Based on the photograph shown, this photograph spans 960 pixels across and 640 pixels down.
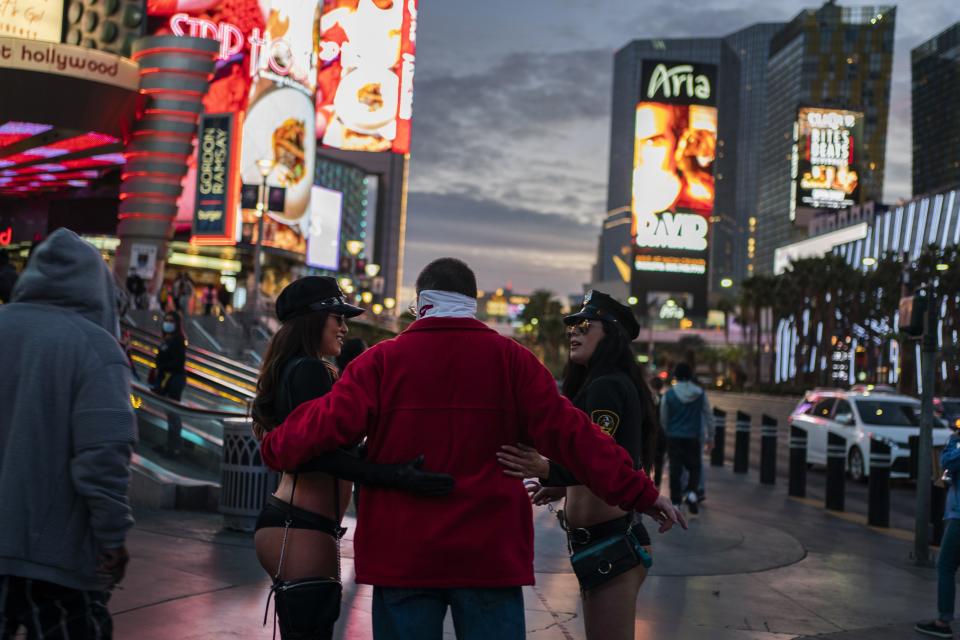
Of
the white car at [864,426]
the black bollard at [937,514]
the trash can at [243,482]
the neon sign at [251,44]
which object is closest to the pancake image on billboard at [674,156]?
the neon sign at [251,44]

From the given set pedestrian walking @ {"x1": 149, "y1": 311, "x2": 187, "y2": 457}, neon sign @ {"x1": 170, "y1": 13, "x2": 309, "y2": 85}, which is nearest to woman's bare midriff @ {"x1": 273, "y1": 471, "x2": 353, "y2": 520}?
pedestrian walking @ {"x1": 149, "y1": 311, "x2": 187, "y2": 457}

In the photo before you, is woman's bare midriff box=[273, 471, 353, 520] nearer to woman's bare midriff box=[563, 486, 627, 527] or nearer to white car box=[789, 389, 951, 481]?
woman's bare midriff box=[563, 486, 627, 527]

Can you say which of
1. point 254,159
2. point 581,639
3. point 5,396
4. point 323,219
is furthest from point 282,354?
point 323,219

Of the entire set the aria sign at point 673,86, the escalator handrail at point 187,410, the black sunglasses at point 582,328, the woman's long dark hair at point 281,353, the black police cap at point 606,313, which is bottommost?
the escalator handrail at point 187,410

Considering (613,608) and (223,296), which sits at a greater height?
(223,296)

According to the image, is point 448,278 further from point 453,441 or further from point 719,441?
point 719,441

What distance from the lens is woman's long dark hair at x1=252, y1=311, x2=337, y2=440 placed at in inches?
176

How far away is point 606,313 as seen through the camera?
5109 mm

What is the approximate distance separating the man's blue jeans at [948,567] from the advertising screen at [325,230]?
72698mm

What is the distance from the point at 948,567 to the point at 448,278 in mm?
5598

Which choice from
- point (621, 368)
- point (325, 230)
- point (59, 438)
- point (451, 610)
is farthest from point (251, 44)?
point (451, 610)

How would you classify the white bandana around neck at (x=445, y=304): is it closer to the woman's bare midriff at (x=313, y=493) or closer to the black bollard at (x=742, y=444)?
the woman's bare midriff at (x=313, y=493)

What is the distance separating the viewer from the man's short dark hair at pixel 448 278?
3.57m

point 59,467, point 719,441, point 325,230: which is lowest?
point 719,441
